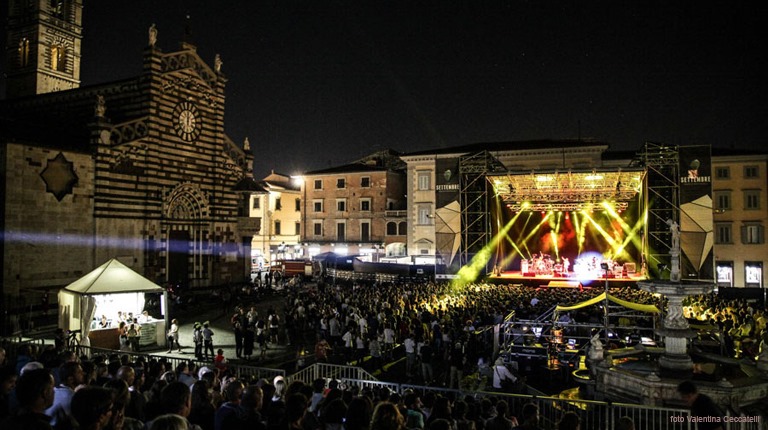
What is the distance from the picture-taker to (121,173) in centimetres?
2511

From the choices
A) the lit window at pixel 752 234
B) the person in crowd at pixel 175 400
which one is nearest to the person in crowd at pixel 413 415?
the person in crowd at pixel 175 400

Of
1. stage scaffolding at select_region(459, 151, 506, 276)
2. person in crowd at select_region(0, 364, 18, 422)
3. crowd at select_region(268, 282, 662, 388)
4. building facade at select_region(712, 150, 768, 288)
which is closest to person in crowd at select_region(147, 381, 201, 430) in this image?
person in crowd at select_region(0, 364, 18, 422)

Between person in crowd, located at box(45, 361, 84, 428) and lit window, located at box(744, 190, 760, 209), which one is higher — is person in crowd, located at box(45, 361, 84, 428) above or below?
below

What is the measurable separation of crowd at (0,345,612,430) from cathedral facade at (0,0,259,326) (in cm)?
1705

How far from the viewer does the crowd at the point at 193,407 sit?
356cm

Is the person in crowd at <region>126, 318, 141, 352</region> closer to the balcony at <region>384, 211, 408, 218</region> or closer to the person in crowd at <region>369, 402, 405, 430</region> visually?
the person in crowd at <region>369, 402, 405, 430</region>

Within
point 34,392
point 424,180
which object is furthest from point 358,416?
point 424,180

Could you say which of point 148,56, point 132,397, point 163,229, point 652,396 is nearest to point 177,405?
point 132,397

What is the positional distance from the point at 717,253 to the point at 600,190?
13236mm

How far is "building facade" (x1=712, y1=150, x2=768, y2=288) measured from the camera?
1363 inches

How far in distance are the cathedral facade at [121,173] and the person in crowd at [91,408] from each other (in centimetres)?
2064

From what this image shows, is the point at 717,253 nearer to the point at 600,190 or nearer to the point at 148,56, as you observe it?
the point at 600,190

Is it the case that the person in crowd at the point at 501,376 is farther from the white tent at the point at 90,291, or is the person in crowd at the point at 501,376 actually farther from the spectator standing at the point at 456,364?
the white tent at the point at 90,291

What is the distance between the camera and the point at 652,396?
30.8 feet
